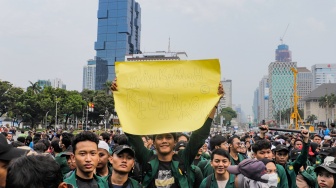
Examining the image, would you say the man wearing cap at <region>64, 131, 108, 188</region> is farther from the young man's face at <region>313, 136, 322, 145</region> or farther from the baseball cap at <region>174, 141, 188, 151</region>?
the young man's face at <region>313, 136, 322, 145</region>

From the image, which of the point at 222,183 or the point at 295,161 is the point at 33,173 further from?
the point at 295,161

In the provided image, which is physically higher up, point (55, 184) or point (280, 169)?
point (55, 184)

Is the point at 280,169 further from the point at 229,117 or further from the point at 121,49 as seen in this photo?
the point at 121,49

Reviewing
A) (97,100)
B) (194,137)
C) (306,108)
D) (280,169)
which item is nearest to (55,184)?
(194,137)

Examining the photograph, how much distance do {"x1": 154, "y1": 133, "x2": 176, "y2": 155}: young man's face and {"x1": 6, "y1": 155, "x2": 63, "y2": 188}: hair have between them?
2.10m

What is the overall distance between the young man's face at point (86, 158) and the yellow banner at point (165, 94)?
1.85ft

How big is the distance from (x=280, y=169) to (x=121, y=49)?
15484cm

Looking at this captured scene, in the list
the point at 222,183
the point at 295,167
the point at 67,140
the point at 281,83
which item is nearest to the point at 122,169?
the point at 222,183

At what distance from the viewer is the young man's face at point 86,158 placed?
368 cm

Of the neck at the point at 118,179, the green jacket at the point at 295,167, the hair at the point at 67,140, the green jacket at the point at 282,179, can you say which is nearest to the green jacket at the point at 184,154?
the neck at the point at 118,179

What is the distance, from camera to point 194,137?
174 inches

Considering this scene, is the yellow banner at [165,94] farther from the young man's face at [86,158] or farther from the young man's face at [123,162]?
the young man's face at [86,158]

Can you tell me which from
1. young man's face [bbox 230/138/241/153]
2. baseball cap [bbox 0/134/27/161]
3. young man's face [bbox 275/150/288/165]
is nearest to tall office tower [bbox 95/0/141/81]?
young man's face [bbox 230/138/241/153]

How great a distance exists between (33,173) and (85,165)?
1.53 m
